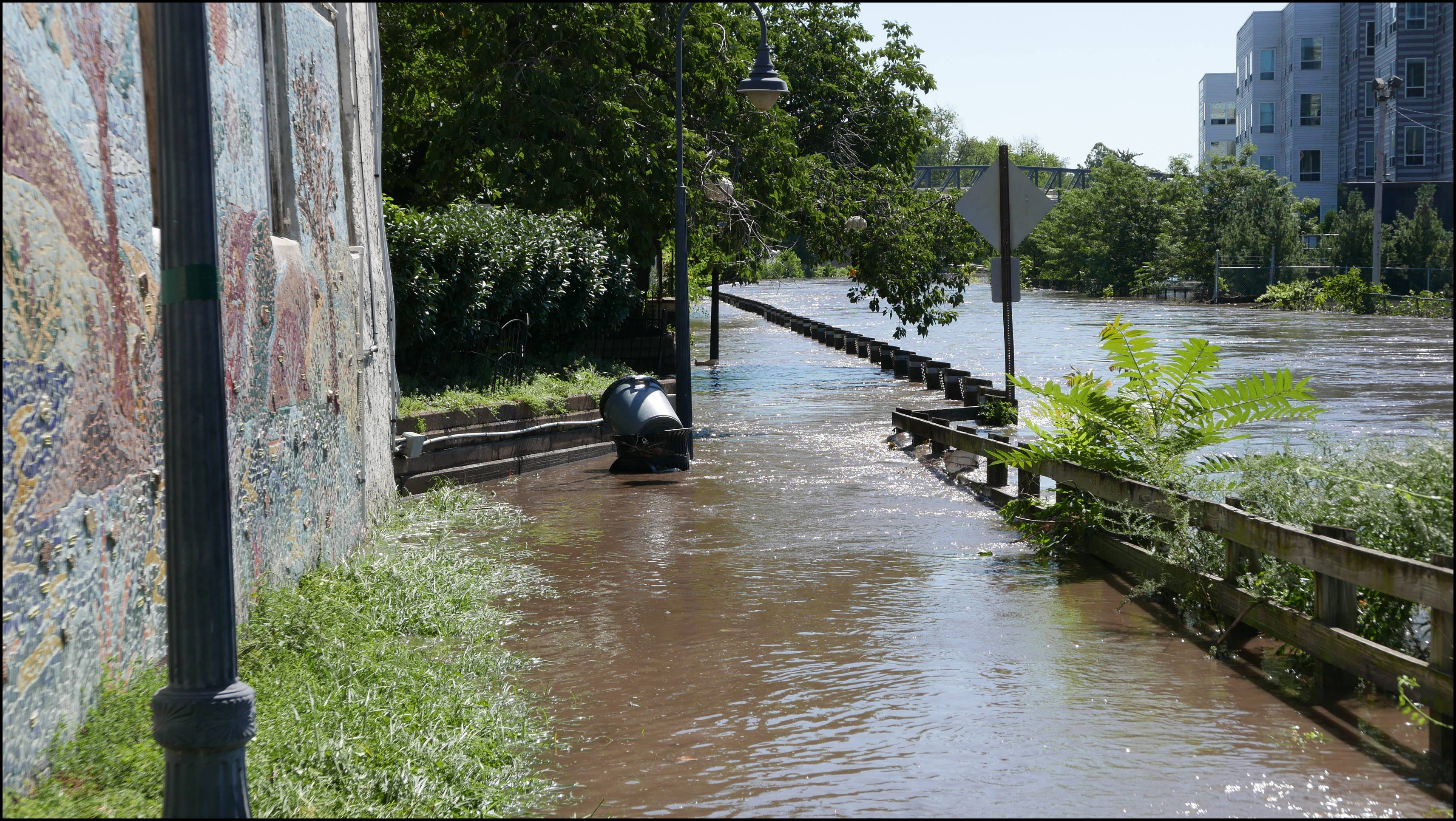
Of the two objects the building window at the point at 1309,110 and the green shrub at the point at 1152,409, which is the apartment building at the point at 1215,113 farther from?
the green shrub at the point at 1152,409

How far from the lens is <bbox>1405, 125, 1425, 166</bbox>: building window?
55.5 m

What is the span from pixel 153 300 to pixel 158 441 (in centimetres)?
61

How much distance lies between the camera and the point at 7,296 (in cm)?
429

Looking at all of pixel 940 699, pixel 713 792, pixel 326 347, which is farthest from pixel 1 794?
pixel 326 347

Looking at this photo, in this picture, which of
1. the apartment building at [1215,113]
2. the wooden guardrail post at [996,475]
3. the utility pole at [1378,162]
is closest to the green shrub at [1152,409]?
the wooden guardrail post at [996,475]

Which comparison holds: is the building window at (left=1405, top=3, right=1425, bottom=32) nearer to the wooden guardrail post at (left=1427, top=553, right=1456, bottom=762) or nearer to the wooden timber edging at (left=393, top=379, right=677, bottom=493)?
the wooden timber edging at (left=393, top=379, right=677, bottom=493)

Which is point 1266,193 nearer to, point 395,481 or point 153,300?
point 395,481

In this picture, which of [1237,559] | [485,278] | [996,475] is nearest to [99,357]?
[1237,559]

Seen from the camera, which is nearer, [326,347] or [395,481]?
[326,347]

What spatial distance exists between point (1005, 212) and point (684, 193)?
3.99m

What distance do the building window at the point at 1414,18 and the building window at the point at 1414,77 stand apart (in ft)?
4.16

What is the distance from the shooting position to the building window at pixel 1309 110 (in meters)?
67.4

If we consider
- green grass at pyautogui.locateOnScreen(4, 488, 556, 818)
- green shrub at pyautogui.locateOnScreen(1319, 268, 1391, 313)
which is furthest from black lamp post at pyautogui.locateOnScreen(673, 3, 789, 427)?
green shrub at pyautogui.locateOnScreen(1319, 268, 1391, 313)

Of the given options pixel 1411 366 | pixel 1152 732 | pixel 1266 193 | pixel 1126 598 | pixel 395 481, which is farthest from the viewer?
pixel 1266 193
